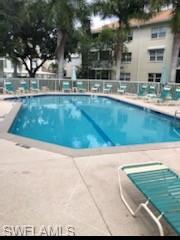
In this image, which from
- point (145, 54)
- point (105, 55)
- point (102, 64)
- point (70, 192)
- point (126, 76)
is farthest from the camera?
point (126, 76)

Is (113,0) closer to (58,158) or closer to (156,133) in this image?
(156,133)

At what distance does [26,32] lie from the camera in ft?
73.3

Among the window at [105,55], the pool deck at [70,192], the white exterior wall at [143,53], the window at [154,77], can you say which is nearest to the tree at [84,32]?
the window at [105,55]

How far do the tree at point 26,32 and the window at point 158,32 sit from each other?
9.62 meters

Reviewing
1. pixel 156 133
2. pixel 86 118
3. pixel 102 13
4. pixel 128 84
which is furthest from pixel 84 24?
pixel 156 133

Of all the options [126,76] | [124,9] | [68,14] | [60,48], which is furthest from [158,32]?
[68,14]

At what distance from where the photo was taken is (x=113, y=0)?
667 inches

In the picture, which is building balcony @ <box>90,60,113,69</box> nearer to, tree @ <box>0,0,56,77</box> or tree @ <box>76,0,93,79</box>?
tree @ <box>76,0,93,79</box>

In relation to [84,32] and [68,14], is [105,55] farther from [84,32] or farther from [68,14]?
[68,14]

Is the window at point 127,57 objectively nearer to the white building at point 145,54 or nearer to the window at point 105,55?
the white building at point 145,54

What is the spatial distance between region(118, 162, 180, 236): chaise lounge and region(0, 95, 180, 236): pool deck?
0.19m

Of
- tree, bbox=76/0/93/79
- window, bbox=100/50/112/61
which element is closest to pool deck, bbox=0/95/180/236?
tree, bbox=76/0/93/79

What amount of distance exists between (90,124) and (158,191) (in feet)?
23.9

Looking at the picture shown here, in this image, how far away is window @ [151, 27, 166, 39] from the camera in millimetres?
22266
